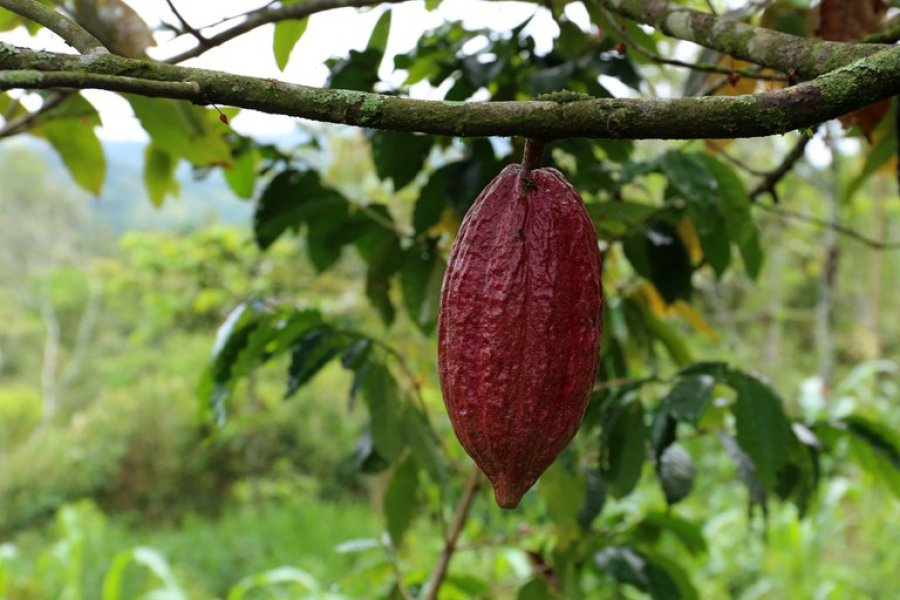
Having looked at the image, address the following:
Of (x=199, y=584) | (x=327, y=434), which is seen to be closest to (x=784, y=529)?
(x=199, y=584)

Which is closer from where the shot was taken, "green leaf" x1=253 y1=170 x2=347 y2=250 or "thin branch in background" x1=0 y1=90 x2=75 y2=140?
"thin branch in background" x1=0 y1=90 x2=75 y2=140

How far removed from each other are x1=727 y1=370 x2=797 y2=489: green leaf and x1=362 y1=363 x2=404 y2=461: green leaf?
458 millimetres

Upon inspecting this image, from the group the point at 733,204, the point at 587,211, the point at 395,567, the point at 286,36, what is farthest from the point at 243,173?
the point at 587,211

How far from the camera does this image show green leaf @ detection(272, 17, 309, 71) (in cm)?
114

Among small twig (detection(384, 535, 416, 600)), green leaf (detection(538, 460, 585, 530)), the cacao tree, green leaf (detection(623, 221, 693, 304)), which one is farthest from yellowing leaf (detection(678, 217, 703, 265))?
small twig (detection(384, 535, 416, 600))

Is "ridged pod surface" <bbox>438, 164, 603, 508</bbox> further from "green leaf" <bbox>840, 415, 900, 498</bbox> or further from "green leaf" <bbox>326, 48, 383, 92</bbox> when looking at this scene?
"green leaf" <bbox>840, 415, 900, 498</bbox>

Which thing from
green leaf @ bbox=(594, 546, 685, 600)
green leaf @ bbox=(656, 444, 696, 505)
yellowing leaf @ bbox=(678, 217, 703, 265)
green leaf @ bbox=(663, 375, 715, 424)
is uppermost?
yellowing leaf @ bbox=(678, 217, 703, 265)

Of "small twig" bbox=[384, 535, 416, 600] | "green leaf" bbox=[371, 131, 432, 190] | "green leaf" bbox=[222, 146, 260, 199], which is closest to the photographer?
"green leaf" bbox=[371, 131, 432, 190]

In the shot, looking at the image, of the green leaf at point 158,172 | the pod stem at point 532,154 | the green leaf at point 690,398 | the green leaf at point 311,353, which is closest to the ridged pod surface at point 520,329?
the pod stem at point 532,154

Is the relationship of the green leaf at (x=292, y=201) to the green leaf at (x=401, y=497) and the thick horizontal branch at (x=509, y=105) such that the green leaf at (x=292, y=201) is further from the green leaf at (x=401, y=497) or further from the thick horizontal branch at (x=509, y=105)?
the thick horizontal branch at (x=509, y=105)

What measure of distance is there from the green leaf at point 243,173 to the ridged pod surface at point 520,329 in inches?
40.2

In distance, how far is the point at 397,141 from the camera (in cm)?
134

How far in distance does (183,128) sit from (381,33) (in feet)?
1.19

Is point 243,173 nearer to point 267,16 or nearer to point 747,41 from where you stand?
point 267,16
